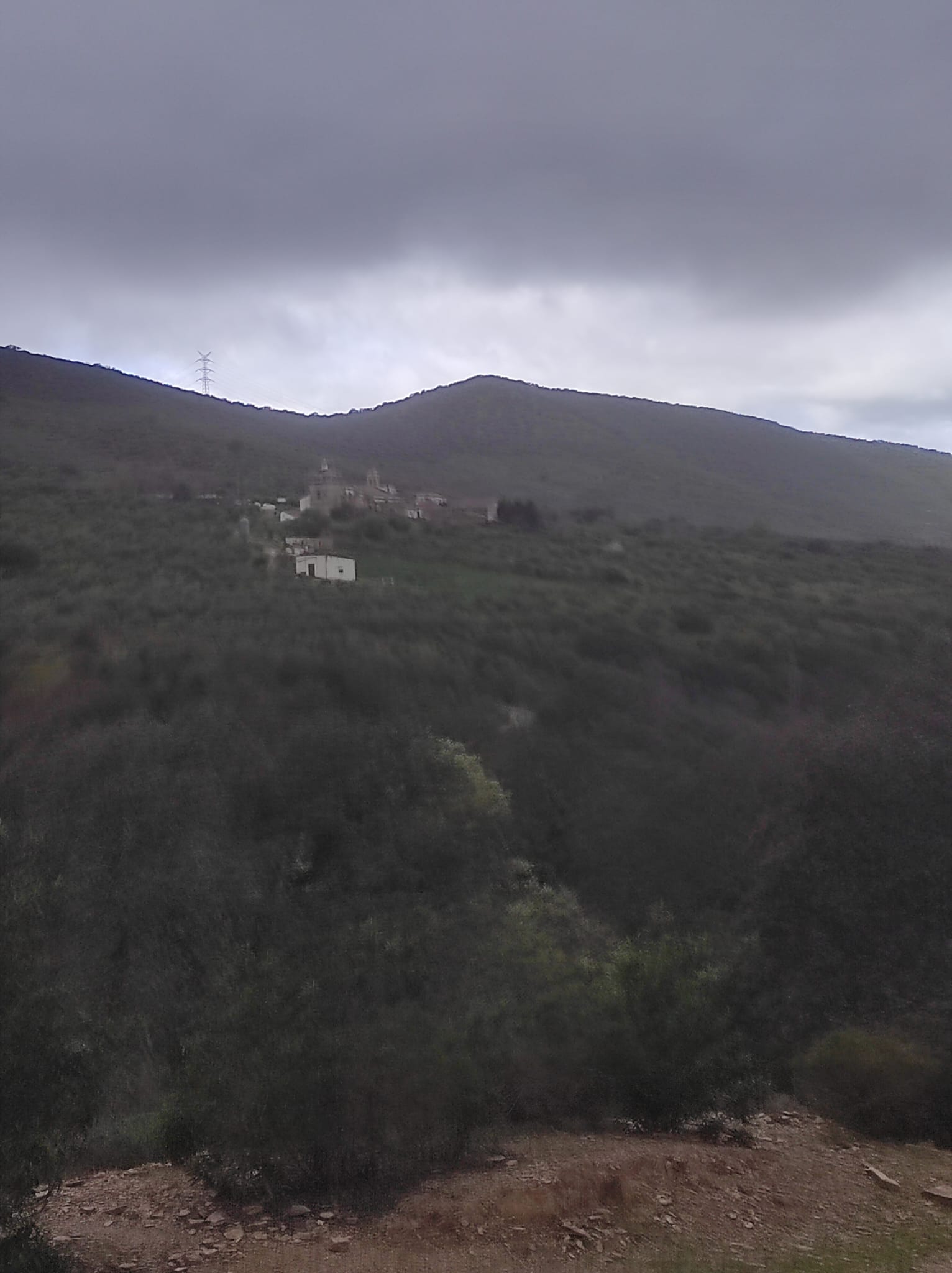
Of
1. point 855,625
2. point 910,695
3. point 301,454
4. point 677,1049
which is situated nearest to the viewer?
point 677,1049

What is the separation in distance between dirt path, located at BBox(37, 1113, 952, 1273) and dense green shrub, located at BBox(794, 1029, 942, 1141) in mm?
791

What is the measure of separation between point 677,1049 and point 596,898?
5678mm

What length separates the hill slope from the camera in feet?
164

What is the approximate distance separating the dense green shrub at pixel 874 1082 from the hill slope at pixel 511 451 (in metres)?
34.6

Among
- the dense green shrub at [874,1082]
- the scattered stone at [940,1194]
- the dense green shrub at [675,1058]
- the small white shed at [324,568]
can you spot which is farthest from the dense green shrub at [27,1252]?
the small white shed at [324,568]

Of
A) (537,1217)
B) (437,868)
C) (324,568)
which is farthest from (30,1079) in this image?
(324,568)

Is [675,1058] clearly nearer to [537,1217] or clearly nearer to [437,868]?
[537,1217]

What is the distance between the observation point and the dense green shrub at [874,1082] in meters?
11.1

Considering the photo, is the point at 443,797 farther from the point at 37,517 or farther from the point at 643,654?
the point at 37,517

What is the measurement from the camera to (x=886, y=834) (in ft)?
42.8

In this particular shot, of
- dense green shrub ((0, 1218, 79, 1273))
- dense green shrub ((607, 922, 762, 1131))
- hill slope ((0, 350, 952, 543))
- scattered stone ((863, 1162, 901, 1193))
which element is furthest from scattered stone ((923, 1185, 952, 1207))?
hill slope ((0, 350, 952, 543))

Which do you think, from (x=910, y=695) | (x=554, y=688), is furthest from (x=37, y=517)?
(x=910, y=695)

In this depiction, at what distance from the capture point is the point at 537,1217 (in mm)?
8719

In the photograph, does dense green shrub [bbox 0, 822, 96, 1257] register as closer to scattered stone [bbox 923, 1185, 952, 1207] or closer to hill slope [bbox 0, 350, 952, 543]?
scattered stone [bbox 923, 1185, 952, 1207]
